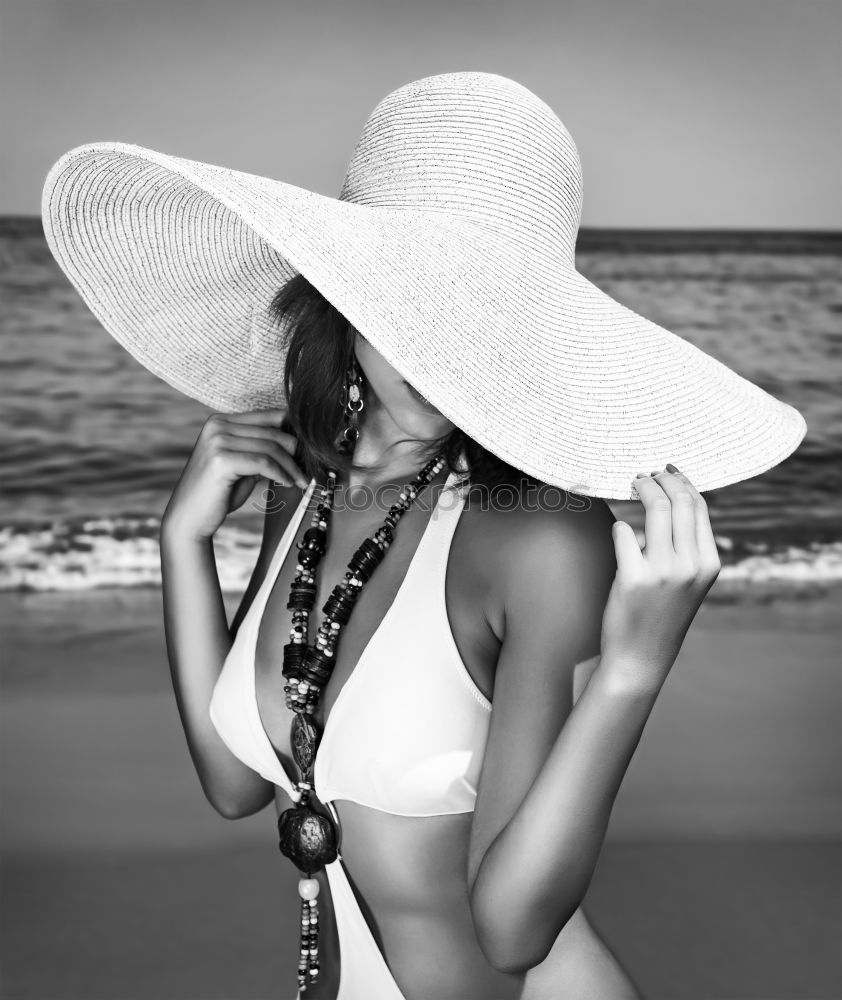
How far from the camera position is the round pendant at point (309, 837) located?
1.18 m

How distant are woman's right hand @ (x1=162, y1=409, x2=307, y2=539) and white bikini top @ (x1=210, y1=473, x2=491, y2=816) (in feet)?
1.07

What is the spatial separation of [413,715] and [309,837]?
23cm

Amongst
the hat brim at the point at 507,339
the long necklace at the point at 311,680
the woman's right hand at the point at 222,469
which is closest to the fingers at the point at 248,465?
the woman's right hand at the point at 222,469

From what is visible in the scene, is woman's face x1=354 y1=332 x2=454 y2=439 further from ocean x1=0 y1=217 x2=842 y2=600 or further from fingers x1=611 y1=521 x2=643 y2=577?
ocean x1=0 y1=217 x2=842 y2=600

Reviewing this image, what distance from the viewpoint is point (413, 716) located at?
1071 millimetres

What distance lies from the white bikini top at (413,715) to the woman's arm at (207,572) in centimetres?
30

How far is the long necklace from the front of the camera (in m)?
1.18

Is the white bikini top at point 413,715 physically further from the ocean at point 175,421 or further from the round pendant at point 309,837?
the ocean at point 175,421

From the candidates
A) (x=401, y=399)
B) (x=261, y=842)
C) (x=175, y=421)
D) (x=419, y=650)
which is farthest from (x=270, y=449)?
(x=175, y=421)

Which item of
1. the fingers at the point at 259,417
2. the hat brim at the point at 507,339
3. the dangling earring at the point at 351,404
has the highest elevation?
the hat brim at the point at 507,339

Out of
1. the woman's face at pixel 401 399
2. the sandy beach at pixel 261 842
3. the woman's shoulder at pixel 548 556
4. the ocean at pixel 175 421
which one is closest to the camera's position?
the woman's shoulder at pixel 548 556

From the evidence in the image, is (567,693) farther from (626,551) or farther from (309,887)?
(309,887)

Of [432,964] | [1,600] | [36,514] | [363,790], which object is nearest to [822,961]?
[432,964]

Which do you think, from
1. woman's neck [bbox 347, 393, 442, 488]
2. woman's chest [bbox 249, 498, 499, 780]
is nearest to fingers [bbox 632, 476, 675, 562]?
woman's chest [bbox 249, 498, 499, 780]
